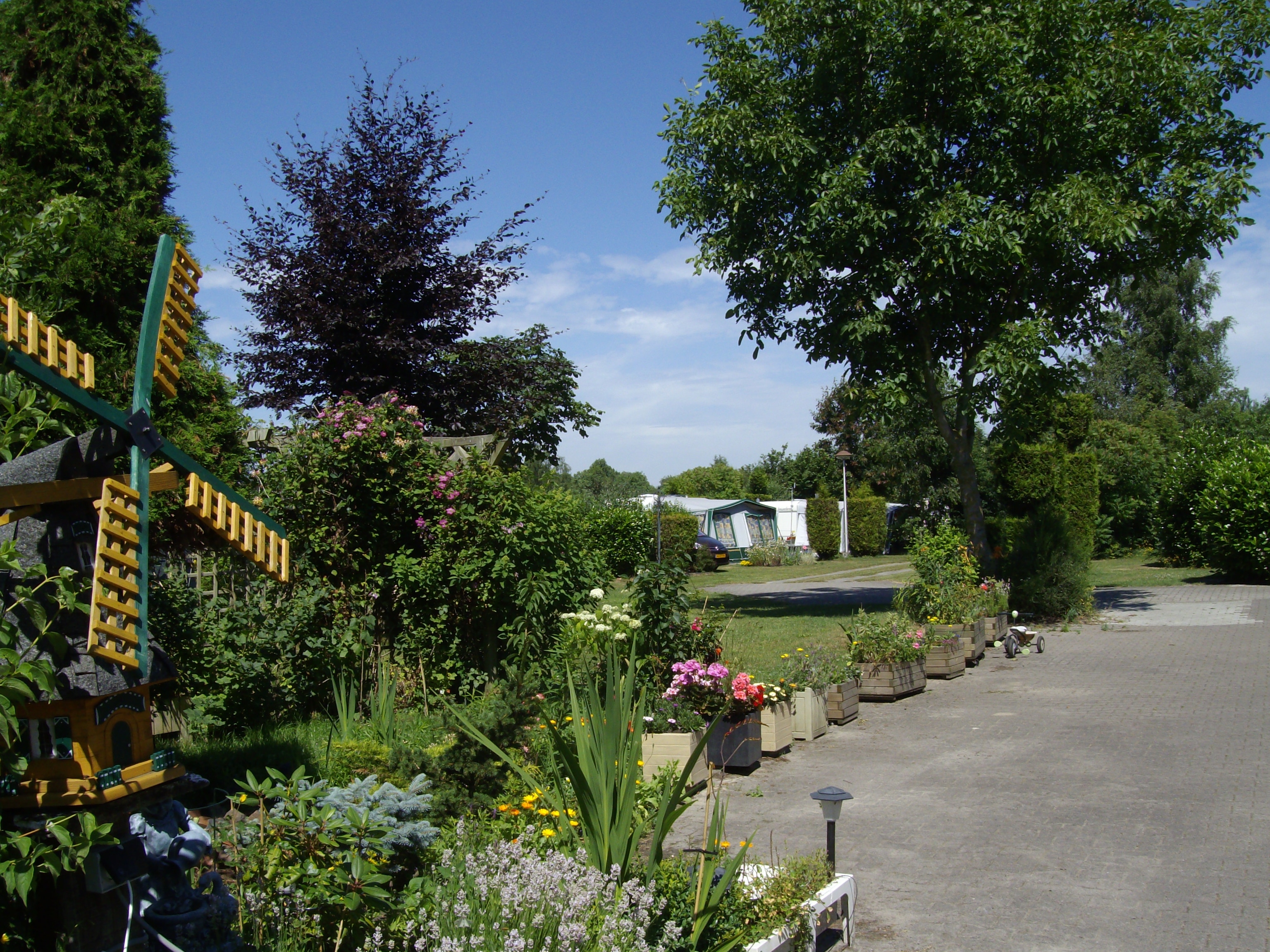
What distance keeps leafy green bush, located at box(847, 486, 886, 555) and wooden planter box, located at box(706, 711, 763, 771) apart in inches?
1267

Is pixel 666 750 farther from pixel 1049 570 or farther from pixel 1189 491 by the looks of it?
pixel 1189 491

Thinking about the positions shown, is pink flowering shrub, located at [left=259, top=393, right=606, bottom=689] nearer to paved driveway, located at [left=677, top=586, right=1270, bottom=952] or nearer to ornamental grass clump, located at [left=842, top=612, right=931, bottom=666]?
paved driveway, located at [left=677, top=586, right=1270, bottom=952]

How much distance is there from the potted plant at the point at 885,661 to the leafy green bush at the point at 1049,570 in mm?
6808

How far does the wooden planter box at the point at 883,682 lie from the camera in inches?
384

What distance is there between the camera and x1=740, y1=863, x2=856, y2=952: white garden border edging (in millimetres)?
3662

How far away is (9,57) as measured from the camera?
720cm

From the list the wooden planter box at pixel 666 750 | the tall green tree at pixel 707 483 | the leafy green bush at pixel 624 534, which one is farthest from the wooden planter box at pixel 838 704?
the tall green tree at pixel 707 483

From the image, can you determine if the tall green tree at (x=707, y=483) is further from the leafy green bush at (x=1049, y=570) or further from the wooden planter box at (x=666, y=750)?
the wooden planter box at (x=666, y=750)

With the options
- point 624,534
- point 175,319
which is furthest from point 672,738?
point 624,534

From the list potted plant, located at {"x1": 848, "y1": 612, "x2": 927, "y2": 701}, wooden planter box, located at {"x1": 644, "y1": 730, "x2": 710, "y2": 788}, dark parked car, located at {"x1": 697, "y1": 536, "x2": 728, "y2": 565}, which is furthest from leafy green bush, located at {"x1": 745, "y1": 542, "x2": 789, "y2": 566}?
wooden planter box, located at {"x1": 644, "y1": 730, "x2": 710, "y2": 788}

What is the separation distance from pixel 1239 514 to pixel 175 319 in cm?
2415

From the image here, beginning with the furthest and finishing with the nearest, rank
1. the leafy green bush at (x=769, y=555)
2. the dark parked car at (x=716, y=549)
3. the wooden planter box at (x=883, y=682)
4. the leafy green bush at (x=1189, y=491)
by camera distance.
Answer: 1. the leafy green bush at (x=769, y=555)
2. the dark parked car at (x=716, y=549)
3. the leafy green bush at (x=1189, y=491)
4. the wooden planter box at (x=883, y=682)

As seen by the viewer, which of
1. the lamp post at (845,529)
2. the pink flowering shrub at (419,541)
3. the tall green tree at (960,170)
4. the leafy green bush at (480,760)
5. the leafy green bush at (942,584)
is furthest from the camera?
the lamp post at (845,529)

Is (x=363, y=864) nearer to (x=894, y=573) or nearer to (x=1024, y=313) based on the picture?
(x=1024, y=313)
